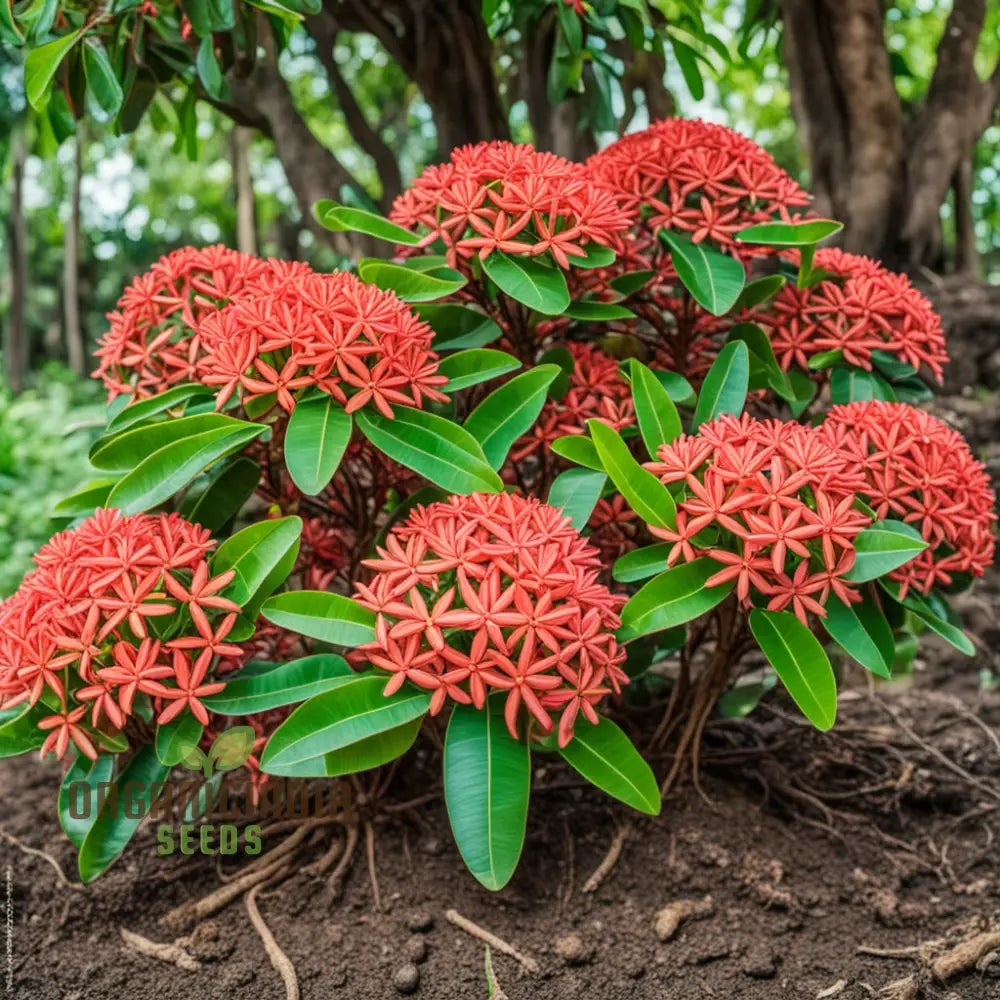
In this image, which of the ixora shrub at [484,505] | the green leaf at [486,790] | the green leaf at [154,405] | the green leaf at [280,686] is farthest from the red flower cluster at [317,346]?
the green leaf at [486,790]

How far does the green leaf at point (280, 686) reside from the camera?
A: 1.63 meters

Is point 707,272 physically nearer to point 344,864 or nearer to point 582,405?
point 582,405

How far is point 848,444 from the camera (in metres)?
1.86

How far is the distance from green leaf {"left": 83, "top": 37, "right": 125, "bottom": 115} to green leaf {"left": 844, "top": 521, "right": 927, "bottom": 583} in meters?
1.79

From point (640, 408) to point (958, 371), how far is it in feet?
8.71

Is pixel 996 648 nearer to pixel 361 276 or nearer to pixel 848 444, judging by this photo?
pixel 848 444

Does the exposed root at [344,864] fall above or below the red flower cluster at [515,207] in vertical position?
below

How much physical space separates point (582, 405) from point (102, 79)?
1.28 metres

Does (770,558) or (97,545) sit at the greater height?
(97,545)

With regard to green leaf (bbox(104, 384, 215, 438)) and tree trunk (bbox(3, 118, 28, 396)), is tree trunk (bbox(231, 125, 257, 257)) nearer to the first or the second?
tree trunk (bbox(3, 118, 28, 396))

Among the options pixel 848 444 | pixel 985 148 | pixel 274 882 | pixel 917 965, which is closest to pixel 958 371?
pixel 848 444

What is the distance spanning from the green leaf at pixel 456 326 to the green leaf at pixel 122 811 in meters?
1.02

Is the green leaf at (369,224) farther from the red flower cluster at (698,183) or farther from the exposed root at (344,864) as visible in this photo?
the exposed root at (344,864)

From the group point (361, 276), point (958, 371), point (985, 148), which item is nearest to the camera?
point (361, 276)
